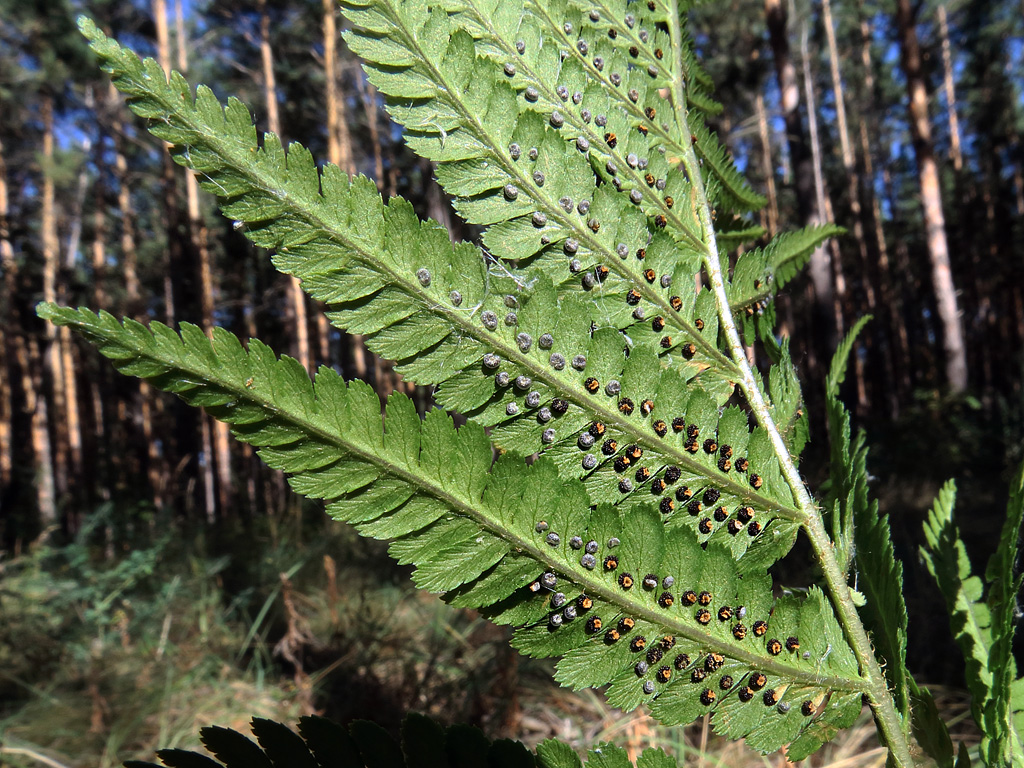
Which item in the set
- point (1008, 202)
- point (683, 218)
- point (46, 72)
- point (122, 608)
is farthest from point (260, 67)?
point (1008, 202)

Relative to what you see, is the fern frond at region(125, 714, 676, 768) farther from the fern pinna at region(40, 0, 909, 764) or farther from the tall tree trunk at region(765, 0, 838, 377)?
the tall tree trunk at region(765, 0, 838, 377)

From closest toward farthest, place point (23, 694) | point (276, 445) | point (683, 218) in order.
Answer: point (276, 445), point (683, 218), point (23, 694)

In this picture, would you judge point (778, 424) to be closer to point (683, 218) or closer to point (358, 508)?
point (683, 218)

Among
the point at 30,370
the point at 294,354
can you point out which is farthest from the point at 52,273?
the point at 30,370

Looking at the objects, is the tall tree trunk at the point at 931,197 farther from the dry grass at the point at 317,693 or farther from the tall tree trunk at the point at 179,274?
the tall tree trunk at the point at 179,274

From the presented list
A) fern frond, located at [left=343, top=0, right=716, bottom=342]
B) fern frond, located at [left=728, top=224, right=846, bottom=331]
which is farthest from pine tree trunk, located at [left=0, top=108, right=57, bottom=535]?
fern frond, located at [left=728, top=224, right=846, bottom=331]

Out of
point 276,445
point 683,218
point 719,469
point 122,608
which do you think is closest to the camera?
point 276,445
